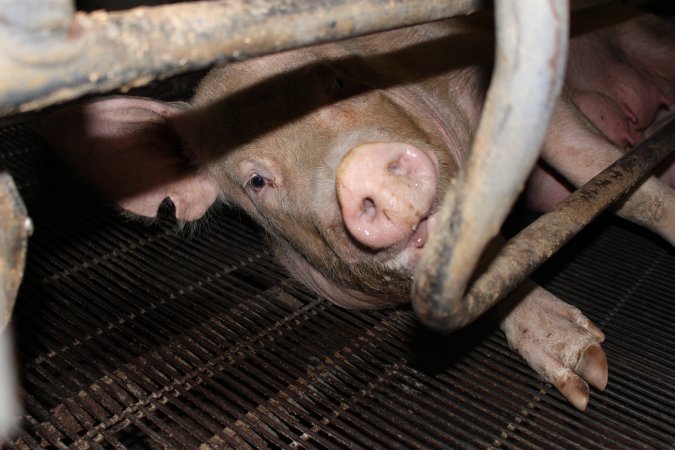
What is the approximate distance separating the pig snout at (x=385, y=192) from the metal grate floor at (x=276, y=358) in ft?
1.89

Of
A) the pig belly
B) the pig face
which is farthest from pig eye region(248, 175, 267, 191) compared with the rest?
the pig belly

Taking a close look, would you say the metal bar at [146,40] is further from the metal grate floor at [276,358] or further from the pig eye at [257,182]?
the pig eye at [257,182]

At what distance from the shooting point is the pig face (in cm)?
200

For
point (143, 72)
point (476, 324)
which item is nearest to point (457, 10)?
point (143, 72)

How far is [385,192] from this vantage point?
195 centimetres

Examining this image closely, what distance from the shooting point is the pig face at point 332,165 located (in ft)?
6.57

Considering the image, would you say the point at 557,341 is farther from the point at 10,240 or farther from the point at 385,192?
the point at 10,240

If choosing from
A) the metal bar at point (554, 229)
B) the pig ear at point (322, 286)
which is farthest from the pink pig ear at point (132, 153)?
the metal bar at point (554, 229)

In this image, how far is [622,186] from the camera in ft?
6.38

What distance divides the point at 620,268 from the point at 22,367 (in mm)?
2495

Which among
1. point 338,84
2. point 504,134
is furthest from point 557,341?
point 504,134

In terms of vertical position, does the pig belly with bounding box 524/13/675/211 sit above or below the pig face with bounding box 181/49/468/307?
below

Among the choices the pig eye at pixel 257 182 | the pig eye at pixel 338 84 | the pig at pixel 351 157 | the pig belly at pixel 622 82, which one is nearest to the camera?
the pig at pixel 351 157

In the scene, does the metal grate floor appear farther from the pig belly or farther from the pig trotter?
the pig belly
